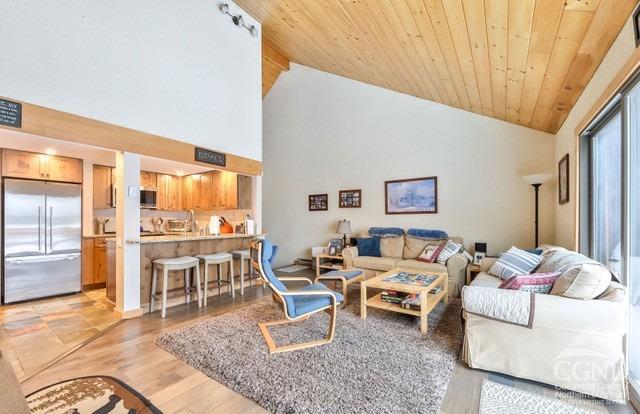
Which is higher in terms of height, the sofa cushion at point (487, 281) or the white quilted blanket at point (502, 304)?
the white quilted blanket at point (502, 304)

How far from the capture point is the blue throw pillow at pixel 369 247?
16.9 feet

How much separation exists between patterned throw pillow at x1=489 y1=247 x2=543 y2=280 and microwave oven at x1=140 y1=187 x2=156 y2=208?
5557mm

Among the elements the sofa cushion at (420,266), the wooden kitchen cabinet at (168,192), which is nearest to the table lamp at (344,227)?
the sofa cushion at (420,266)

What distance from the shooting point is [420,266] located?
4.29 meters

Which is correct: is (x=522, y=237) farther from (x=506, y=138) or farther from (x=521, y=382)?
(x=521, y=382)

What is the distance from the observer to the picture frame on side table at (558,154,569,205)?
3.29 metres

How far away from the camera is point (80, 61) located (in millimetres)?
2951

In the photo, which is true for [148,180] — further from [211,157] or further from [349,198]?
[349,198]

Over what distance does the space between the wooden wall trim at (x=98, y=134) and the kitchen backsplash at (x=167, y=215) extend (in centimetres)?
144

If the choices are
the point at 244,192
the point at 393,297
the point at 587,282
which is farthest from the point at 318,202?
the point at 587,282

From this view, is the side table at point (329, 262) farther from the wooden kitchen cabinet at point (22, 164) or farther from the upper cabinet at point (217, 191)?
the wooden kitchen cabinet at point (22, 164)

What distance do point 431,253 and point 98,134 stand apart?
472 cm

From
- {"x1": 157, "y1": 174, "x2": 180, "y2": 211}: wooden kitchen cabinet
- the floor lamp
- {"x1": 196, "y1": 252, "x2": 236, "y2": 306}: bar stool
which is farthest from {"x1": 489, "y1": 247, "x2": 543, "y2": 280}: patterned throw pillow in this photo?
{"x1": 157, "y1": 174, "x2": 180, "y2": 211}: wooden kitchen cabinet

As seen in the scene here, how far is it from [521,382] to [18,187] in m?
5.94
